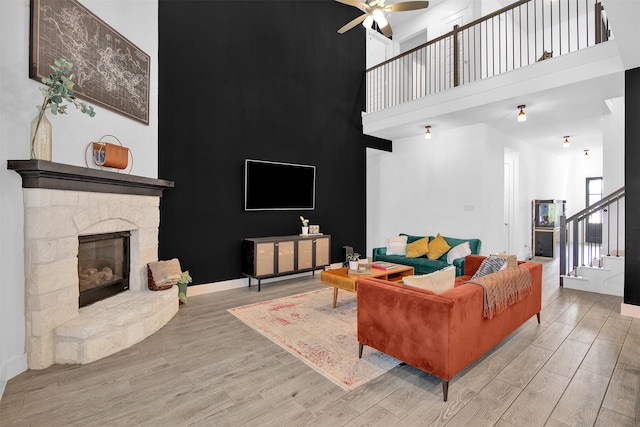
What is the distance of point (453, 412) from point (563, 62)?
15.3ft

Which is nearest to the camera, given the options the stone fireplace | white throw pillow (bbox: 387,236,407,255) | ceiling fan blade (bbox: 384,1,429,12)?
the stone fireplace

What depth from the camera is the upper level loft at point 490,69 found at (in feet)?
13.9

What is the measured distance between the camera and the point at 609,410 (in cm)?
207

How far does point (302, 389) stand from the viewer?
7.60ft

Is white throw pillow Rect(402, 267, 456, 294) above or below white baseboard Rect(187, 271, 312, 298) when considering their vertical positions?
above

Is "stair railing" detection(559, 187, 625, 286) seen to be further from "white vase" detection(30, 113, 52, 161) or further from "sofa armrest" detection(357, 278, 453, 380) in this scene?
"white vase" detection(30, 113, 52, 161)

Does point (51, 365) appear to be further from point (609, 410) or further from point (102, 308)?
point (609, 410)

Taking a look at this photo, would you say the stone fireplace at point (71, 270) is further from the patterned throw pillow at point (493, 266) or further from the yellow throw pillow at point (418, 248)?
the yellow throw pillow at point (418, 248)

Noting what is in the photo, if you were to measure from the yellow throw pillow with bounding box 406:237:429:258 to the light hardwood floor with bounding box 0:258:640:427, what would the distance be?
2588mm

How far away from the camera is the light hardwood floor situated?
2.00 meters

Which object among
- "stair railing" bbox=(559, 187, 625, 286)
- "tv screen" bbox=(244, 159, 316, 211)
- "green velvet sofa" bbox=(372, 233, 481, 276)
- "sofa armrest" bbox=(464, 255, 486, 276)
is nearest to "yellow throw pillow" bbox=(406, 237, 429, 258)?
"green velvet sofa" bbox=(372, 233, 481, 276)

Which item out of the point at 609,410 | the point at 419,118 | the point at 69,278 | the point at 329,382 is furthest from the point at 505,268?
the point at 69,278

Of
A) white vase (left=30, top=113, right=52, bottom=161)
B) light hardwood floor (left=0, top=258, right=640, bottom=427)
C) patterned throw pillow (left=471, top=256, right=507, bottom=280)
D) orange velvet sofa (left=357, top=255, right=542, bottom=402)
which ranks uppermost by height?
white vase (left=30, top=113, right=52, bottom=161)

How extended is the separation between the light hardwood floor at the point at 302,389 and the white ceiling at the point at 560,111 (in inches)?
117
